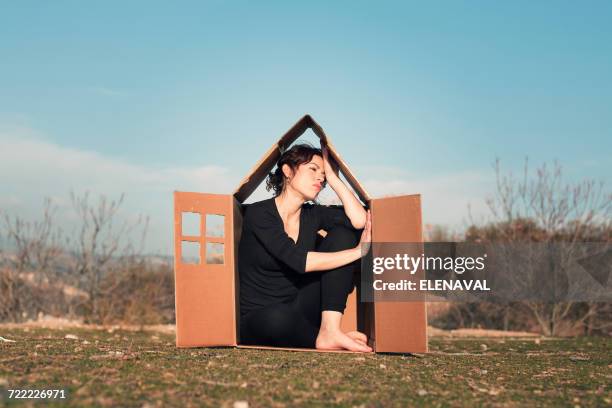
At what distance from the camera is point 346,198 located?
149 inches

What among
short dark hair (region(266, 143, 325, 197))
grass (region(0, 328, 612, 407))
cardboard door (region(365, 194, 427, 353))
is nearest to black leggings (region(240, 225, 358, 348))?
grass (region(0, 328, 612, 407))

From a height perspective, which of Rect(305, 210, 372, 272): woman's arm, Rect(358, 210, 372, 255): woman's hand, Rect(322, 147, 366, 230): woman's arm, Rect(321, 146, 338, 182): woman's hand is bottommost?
Rect(305, 210, 372, 272): woman's arm

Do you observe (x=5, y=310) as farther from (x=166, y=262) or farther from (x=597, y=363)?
(x=597, y=363)

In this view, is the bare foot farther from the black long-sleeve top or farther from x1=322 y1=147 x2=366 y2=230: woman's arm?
x1=322 y1=147 x2=366 y2=230: woman's arm

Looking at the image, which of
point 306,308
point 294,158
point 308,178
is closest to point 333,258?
point 306,308

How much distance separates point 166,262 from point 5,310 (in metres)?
3.22

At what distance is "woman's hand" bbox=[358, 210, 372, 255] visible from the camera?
3609mm

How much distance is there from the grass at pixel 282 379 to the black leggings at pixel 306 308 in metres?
0.15

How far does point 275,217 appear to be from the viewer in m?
3.74

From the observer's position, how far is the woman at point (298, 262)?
3.57 meters

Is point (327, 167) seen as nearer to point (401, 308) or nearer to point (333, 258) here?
point (333, 258)

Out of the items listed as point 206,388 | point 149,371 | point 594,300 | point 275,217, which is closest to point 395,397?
point 206,388

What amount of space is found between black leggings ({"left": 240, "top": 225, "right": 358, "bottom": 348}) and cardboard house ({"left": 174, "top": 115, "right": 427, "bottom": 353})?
0.14 m

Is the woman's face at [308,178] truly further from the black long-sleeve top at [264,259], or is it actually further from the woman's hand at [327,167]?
the black long-sleeve top at [264,259]
